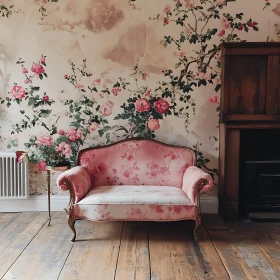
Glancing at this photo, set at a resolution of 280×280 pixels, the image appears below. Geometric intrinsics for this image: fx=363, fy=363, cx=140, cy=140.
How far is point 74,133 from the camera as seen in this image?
372 cm

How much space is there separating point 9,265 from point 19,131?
1.59 m

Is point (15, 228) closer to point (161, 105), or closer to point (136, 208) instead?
point (136, 208)

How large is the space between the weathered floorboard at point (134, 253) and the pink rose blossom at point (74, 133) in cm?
101

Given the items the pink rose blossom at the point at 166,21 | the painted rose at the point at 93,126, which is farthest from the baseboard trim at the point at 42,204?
the pink rose blossom at the point at 166,21

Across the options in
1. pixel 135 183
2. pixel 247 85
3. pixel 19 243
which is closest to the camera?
pixel 19 243

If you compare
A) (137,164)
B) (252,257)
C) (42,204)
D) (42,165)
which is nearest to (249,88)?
(137,164)

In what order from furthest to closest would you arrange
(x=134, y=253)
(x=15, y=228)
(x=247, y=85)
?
(x=247, y=85), (x=15, y=228), (x=134, y=253)

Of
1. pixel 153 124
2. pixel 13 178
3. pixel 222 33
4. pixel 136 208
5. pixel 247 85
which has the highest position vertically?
pixel 222 33

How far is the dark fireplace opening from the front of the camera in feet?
11.5

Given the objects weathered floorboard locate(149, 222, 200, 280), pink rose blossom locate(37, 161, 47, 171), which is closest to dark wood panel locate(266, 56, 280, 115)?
weathered floorboard locate(149, 222, 200, 280)

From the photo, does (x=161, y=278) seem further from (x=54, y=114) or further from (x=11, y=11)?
(x=11, y=11)

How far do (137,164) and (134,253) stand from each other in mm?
1002

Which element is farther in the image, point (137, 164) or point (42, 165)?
point (42, 165)

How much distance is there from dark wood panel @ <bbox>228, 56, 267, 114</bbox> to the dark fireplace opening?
325 mm
